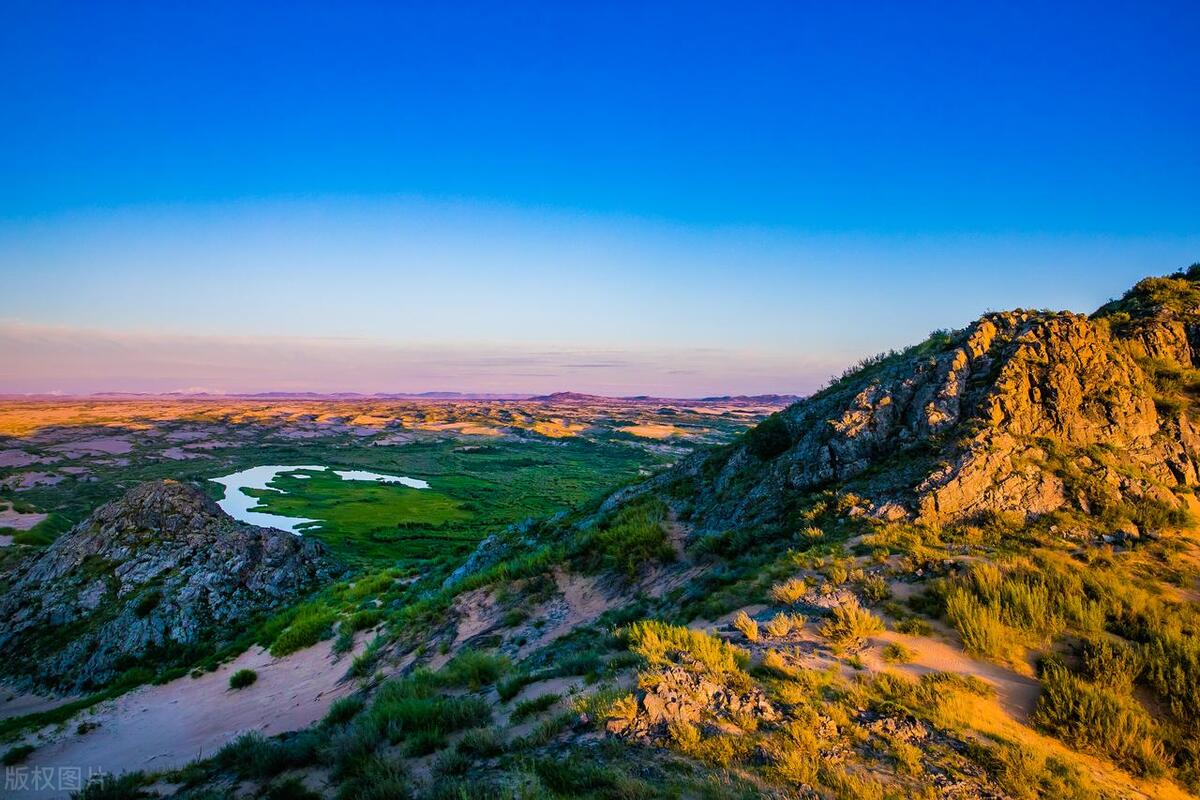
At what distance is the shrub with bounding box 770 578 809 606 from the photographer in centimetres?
966

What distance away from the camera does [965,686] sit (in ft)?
23.0

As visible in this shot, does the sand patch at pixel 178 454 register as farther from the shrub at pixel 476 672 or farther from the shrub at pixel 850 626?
the shrub at pixel 850 626

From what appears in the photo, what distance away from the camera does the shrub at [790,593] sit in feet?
31.7

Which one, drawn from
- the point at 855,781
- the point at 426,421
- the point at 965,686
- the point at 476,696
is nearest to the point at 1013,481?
the point at 965,686

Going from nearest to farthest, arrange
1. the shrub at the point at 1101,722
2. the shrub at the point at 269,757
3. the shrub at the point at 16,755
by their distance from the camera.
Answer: the shrub at the point at 1101,722 → the shrub at the point at 269,757 → the shrub at the point at 16,755

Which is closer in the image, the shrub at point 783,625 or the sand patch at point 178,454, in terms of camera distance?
the shrub at point 783,625

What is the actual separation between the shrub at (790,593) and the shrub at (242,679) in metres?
16.8

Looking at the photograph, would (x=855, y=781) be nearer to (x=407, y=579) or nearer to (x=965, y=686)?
(x=965, y=686)

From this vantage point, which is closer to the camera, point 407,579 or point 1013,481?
point 1013,481

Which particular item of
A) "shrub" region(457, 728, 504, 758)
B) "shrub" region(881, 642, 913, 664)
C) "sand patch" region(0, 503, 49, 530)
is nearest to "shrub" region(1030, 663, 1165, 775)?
"shrub" region(881, 642, 913, 664)

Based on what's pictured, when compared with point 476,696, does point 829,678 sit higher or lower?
higher

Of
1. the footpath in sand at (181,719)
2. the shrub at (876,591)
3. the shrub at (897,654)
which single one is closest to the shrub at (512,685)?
the shrub at (897,654)

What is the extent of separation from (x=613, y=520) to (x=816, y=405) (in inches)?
353

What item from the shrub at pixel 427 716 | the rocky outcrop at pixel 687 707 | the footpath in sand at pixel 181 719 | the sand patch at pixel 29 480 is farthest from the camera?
the sand patch at pixel 29 480
